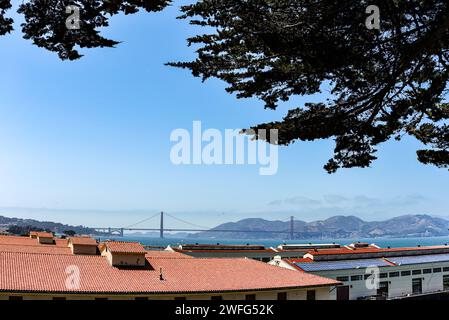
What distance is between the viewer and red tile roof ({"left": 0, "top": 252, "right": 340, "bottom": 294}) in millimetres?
22453

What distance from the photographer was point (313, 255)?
147ft

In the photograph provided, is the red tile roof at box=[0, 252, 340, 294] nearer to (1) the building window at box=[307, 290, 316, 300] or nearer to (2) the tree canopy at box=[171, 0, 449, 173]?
(1) the building window at box=[307, 290, 316, 300]

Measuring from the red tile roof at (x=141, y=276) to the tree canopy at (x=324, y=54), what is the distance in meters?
14.7

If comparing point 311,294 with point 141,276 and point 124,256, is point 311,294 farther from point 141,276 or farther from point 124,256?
point 124,256

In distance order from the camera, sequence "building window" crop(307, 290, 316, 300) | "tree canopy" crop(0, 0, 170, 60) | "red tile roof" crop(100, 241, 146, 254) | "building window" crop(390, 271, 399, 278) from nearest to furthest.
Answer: "tree canopy" crop(0, 0, 170, 60), "red tile roof" crop(100, 241, 146, 254), "building window" crop(307, 290, 316, 300), "building window" crop(390, 271, 399, 278)

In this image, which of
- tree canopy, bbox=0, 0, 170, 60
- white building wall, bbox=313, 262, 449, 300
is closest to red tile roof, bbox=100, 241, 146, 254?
white building wall, bbox=313, 262, 449, 300

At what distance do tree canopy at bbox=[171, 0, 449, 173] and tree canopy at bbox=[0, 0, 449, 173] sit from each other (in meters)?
0.03

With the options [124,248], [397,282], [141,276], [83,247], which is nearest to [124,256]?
[124,248]

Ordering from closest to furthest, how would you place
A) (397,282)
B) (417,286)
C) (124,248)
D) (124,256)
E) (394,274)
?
(124,256), (124,248), (397,282), (394,274), (417,286)

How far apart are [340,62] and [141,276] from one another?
1992 centimetres

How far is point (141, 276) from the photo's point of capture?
2584cm

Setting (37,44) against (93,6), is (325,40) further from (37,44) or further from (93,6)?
(37,44)
